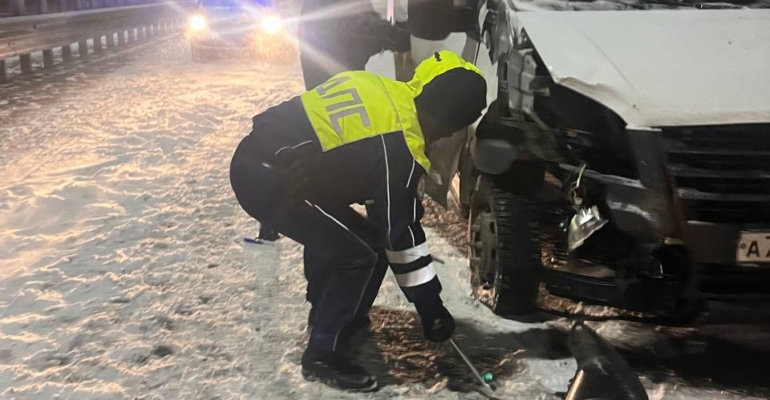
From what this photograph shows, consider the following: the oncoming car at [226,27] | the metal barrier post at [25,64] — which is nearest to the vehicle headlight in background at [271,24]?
the oncoming car at [226,27]

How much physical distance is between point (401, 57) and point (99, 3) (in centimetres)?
3231

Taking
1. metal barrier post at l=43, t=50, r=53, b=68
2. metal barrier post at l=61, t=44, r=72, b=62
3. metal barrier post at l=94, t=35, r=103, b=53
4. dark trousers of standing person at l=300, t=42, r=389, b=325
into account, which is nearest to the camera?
dark trousers of standing person at l=300, t=42, r=389, b=325

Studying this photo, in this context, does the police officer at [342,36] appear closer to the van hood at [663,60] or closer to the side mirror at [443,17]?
the side mirror at [443,17]

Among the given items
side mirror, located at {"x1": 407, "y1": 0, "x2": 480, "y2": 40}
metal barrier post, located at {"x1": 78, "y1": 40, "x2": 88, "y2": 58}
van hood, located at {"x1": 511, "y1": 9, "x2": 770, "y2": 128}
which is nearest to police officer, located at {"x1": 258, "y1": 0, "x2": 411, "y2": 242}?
side mirror, located at {"x1": 407, "y1": 0, "x2": 480, "y2": 40}

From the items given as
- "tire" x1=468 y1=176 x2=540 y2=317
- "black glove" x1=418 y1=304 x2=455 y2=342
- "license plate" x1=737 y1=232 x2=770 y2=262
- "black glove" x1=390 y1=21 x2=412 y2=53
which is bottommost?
"black glove" x1=418 y1=304 x2=455 y2=342

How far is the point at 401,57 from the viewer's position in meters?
4.99

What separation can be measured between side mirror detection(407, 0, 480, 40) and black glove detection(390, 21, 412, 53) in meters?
0.37

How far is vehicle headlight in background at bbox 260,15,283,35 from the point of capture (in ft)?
46.2

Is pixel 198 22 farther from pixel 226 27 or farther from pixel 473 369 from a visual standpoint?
pixel 473 369

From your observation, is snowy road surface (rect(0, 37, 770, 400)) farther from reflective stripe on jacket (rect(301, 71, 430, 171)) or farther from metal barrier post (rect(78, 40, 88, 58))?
metal barrier post (rect(78, 40, 88, 58))

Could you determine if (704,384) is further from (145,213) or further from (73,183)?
(73,183)

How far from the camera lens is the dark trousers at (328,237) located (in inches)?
118

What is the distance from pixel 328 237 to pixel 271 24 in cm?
1196

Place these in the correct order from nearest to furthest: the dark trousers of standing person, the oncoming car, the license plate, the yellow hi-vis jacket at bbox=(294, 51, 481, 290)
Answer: the license plate, the yellow hi-vis jacket at bbox=(294, 51, 481, 290), the dark trousers of standing person, the oncoming car
